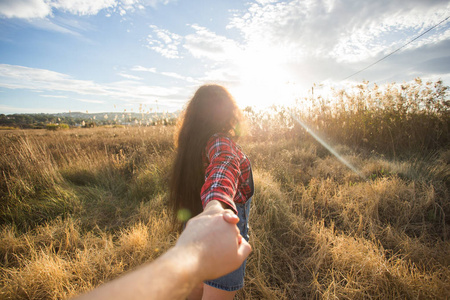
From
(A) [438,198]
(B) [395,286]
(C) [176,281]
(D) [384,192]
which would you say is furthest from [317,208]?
(C) [176,281]

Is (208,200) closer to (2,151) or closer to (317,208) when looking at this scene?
(317,208)

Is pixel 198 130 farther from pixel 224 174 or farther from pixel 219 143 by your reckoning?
pixel 224 174

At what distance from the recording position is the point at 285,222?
8.41 ft

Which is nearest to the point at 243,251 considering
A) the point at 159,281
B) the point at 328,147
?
the point at 159,281

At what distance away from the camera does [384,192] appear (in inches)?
113

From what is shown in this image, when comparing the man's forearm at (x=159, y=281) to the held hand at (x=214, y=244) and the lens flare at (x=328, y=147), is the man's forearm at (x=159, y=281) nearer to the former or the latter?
the held hand at (x=214, y=244)

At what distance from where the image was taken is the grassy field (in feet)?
5.72

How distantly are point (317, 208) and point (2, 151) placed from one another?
5.88 m

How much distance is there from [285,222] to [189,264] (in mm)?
2344

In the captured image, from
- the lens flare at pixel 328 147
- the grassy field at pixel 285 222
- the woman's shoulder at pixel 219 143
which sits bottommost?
the grassy field at pixel 285 222

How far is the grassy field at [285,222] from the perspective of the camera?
1.74m

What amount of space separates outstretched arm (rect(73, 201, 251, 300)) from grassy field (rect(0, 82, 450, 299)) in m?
1.49

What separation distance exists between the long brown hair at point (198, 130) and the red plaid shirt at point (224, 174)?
0.26 feet

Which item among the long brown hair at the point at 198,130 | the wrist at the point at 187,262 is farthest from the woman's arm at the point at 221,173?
the wrist at the point at 187,262
